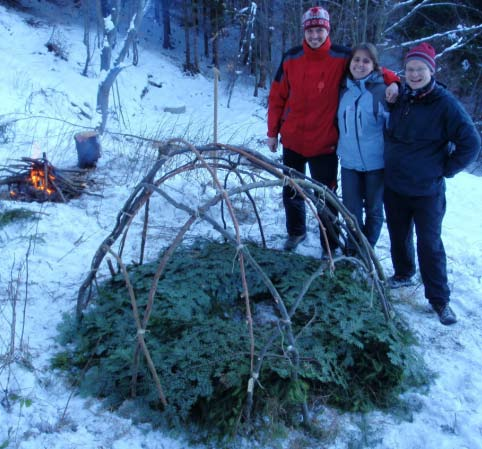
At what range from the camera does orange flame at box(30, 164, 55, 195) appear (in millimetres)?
4367

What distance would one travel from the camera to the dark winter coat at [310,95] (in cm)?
300

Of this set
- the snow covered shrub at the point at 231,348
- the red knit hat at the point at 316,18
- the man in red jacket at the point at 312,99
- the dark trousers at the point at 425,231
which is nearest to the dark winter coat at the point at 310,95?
the man in red jacket at the point at 312,99

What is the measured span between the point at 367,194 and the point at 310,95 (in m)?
0.79

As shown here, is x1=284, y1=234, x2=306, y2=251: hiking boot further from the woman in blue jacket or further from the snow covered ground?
the woman in blue jacket

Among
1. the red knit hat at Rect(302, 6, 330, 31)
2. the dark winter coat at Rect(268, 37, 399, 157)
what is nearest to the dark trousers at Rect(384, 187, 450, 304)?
the dark winter coat at Rect(268, 37, 399, 157)

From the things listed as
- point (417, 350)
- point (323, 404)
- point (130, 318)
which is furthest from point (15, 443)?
point (417, 350)

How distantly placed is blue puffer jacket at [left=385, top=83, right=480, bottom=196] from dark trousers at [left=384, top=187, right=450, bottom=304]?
10cm

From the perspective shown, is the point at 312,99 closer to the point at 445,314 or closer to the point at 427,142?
the point at 427,142

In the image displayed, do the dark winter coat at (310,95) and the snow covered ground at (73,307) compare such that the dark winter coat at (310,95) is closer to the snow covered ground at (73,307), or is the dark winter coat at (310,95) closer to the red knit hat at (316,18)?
the red knit hat at (316,18)

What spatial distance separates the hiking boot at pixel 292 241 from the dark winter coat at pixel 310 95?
801 millimetres

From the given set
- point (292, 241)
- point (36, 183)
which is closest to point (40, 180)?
point (36, 183)

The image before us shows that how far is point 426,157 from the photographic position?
2734mm

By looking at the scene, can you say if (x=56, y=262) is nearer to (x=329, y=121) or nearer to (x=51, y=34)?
(x=329, y=121)

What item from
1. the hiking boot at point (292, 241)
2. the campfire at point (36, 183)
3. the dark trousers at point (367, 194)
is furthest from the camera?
the campfire at point (36, 183)
